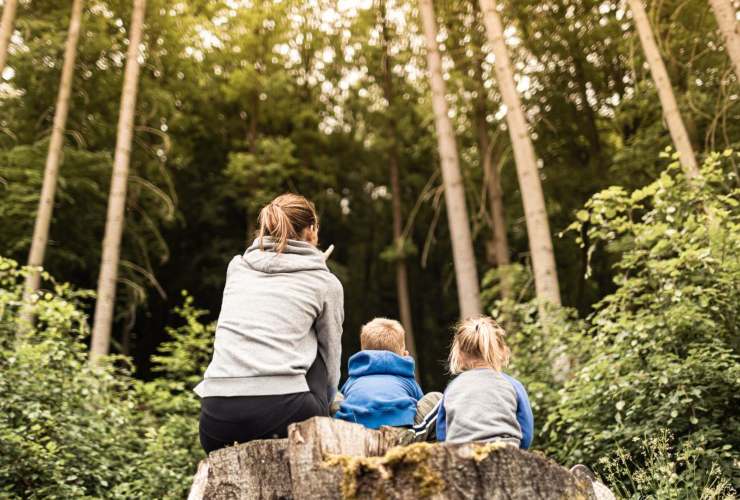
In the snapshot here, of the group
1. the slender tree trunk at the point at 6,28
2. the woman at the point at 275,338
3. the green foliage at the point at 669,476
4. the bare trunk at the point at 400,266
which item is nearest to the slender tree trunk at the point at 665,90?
the green foliage at the point at 669,476

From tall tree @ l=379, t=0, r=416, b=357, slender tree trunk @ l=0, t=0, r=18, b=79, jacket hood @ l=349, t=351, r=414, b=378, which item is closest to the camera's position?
jacket hood @ l=349, t=351, r=414, b=378

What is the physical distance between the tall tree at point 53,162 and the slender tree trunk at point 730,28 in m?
8.72

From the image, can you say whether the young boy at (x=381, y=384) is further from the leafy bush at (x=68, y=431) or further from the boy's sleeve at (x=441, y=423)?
the leafy bush at (x=68, y=431)

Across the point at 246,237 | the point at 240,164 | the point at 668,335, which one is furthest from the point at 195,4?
the point at 668,335

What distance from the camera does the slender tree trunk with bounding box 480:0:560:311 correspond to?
7871 millimetres

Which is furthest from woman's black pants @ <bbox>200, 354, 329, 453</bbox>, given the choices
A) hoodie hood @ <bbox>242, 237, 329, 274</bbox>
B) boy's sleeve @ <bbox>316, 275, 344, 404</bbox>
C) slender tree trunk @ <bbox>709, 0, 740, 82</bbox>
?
slender tree trunk @ <bbox>709, 0, 740, 82</bbox>

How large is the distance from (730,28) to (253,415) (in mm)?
6542

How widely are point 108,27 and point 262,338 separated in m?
12.1

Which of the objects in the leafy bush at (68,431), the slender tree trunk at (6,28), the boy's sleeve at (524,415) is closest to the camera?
the boy's sleeve at (524,415)

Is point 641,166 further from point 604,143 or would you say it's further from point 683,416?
point 683,416

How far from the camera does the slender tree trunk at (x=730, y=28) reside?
7.16 meters

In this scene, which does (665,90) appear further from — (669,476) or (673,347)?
(669,476)

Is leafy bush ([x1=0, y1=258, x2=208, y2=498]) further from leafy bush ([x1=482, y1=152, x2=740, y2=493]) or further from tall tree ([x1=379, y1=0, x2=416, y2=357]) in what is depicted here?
tall tree ([x1=379, y1=0, x2=416, y2=357])

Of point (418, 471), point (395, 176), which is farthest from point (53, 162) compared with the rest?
point (395, 176)
